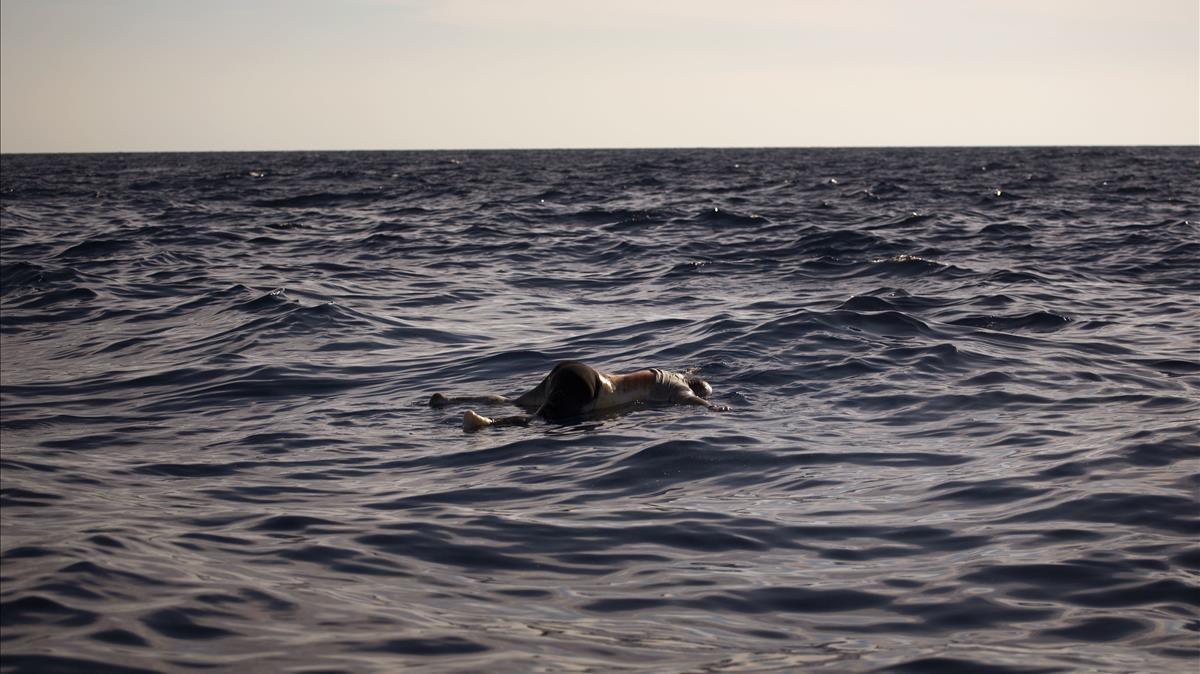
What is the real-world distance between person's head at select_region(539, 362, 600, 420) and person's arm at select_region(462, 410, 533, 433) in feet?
0.90

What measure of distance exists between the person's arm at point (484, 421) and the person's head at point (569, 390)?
27 cm

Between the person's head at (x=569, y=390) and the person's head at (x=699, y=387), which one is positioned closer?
the person's head at (x=569, y=390)

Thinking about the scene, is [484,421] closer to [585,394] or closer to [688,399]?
[585,394]

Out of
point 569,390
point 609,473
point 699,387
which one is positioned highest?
point 569,390

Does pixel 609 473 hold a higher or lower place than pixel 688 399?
lower

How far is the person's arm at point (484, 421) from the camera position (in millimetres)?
10094

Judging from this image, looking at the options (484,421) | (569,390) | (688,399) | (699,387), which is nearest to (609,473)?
(484,421)

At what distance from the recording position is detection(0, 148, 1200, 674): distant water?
5.57 m

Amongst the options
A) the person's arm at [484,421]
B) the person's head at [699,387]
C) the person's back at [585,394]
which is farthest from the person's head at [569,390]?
the person's head at [699,387]

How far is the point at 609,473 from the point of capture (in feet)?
28.9

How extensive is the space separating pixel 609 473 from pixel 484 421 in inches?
70.3

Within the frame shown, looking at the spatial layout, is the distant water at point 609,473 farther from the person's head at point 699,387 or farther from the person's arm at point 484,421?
the person's head at point 699,387

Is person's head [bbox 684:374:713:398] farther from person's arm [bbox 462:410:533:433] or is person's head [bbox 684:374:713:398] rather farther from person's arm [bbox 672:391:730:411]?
→ person's arm [bbox 462:410:533:433]

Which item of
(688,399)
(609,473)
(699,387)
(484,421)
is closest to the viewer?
(609,473)
